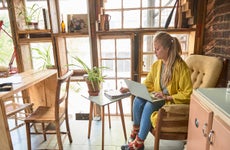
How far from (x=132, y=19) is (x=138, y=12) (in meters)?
0.12

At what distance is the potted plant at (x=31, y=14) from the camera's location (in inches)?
91.6

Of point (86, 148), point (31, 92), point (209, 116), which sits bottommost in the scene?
point (86, 148)

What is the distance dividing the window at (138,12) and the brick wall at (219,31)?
495 mm

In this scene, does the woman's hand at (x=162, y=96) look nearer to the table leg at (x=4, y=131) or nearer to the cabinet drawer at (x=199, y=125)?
the cabinet drawer at (x=199, y=125)

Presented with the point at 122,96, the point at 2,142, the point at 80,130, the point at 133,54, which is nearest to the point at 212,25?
the point at 133,54

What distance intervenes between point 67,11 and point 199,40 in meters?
1.77

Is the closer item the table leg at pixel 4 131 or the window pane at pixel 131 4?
the table leg at pixel 4 131

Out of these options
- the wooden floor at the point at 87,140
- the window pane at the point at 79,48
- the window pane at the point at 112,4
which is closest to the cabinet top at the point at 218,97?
the wooden floor at the point at 87,140

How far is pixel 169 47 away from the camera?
163 centimetres

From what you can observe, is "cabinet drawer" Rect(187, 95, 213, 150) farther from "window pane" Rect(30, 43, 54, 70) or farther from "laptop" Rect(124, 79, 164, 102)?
"window pane" Rect(30, 43, 54, 70)

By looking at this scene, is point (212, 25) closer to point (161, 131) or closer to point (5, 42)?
point (161, 131)

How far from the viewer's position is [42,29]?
232cm

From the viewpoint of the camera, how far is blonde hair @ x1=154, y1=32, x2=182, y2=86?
161cm

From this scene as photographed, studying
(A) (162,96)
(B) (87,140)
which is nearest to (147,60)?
(A) (162,96)
